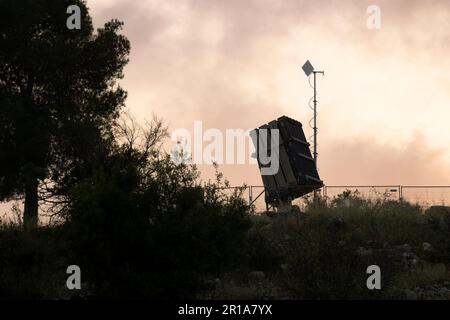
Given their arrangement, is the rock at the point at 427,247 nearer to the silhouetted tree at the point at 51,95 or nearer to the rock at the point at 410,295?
the rock at the point at 410,295

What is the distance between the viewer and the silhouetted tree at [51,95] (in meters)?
28.6

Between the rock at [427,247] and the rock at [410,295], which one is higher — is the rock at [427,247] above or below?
above

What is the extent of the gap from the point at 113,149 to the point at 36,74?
448 cm

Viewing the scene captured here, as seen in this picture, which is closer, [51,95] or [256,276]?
[256,276]

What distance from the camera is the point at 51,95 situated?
30078 mm

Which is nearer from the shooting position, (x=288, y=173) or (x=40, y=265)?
(x=40, y=265)

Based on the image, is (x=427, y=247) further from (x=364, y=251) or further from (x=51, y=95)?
(x=51, y=95)

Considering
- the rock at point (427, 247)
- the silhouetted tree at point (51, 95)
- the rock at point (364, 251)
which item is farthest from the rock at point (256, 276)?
the silhouetted tree at point (51, 95)

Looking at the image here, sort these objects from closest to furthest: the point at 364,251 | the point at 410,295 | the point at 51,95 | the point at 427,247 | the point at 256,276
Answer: the point at 410,295
the point at 256,276
the point at 364,251
the point at 427,247
the point at 51,95

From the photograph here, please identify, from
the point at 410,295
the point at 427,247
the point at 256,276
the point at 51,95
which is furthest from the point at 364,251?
the point at 51,95

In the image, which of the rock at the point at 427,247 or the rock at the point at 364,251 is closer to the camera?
the rock at the point at 364,251
